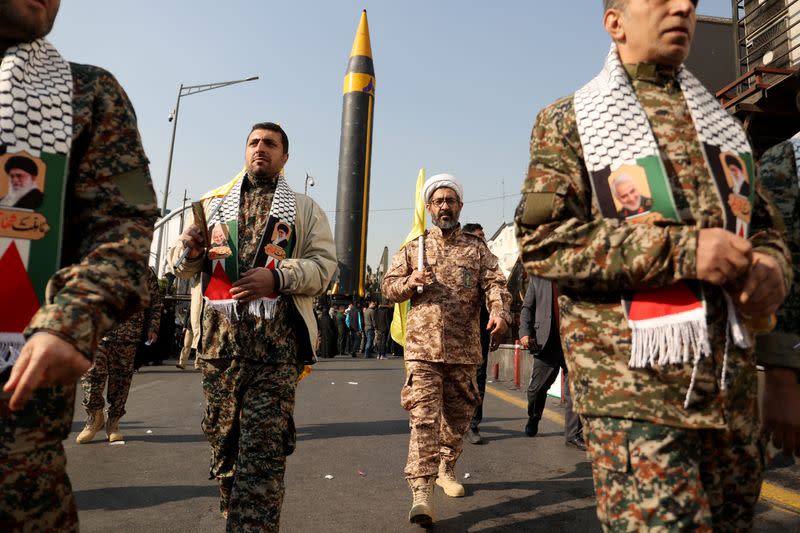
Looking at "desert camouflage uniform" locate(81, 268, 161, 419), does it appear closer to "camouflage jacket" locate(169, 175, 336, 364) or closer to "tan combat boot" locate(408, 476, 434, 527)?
"camouflage jacket" locate(169, 175, 336, 364)

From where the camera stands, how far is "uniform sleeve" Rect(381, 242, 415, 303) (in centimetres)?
471

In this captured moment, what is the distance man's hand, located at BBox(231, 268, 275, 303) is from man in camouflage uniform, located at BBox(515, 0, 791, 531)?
1.70 metres

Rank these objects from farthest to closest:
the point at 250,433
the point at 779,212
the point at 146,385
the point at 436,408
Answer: the point at 146,385 < the point at 436,408 < the point at 250,433 < the point at 779,212

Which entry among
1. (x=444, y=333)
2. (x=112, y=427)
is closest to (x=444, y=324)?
(x=444, y=333)

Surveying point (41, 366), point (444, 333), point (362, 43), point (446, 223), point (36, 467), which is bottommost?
point (36, 467)

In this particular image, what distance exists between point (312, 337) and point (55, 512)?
207 cm

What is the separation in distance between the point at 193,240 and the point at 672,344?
2577 mm

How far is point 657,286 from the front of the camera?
175 cm

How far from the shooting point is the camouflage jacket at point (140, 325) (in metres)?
6.74

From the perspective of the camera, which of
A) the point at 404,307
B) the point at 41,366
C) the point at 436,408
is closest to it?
the point at 41,366

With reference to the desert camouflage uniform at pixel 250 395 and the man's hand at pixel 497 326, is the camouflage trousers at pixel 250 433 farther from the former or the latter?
the man's hand at pixel 497 326

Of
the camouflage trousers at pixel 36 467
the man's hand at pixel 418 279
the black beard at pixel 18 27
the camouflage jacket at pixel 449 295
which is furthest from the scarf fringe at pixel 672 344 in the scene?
the man's hand at pixel 418 279

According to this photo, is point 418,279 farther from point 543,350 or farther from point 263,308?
point 543,350

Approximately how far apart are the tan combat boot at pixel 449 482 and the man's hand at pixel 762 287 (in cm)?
317
